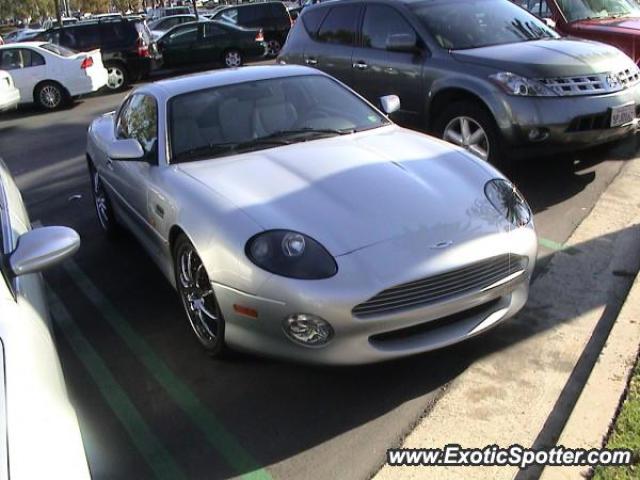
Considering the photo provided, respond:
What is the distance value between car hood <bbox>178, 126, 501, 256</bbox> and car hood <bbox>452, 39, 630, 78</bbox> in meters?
1.99

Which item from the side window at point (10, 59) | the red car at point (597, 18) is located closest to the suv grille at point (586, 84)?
the red car at point (597, 18)

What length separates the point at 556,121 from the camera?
17.9 ft

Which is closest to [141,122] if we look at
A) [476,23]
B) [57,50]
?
[476,23]

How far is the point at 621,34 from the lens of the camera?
7.83 m

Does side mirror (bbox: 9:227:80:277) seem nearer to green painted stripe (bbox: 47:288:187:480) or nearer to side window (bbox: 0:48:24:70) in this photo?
green painted stripe (bbox: 47:288:187:480)

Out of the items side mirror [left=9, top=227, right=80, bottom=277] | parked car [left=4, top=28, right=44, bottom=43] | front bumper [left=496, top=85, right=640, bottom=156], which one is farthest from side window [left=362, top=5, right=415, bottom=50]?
parked car [left=4, top=28, right=44, bottom=43]

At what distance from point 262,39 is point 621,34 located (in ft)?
39.3

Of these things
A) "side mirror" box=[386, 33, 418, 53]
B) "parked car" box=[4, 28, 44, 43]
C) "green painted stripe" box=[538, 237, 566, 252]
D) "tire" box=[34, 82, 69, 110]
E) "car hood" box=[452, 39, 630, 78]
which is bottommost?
"tire" box=[34, 82, 69, 110]

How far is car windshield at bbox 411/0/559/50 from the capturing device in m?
6.39

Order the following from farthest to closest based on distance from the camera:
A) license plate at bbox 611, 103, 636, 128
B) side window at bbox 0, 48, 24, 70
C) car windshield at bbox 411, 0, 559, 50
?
side window at bbox 0, 48, 24, 70 < car windshield at bbox 411, 0, 559, 50 < license plate at bbox 611, 103, 636, 128

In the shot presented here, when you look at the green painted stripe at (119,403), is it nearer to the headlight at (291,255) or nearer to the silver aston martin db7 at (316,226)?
the silver aston martin db7 at (316,226)

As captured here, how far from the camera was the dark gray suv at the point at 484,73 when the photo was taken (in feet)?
18.1

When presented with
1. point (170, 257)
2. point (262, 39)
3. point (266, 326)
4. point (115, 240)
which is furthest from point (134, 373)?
point (262, 39)

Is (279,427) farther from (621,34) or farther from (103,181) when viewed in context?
(621,34)
